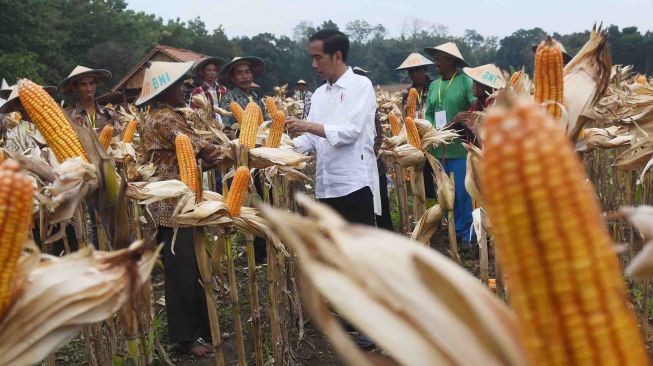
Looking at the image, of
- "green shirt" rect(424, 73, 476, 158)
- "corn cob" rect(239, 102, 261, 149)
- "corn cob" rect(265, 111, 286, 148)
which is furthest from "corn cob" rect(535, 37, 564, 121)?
"green shirt" rect(424, 73, 476, 158)

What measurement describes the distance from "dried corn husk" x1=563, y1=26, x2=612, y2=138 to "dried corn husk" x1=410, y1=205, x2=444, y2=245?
1.26 meters

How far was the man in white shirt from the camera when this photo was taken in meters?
5.05

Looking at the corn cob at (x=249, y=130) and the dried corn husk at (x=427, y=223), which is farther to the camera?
the corn cob at (x=249, y=130)

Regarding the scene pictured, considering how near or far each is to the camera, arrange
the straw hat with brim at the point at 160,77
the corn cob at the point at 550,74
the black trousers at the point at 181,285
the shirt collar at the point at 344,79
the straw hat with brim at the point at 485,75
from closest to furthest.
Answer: the corn cob at the point at 550,74
the straw hat with brim at the point at 160,77
the black trousers at the point at 181,285
the shirt collar at the point at 344,79
the straw hat with brim at the point at 485,75

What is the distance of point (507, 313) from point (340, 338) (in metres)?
0.27

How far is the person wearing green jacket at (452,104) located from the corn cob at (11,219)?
20.0 ft

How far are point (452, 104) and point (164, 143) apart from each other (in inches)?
150

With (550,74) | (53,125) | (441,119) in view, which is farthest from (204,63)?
(550,74)

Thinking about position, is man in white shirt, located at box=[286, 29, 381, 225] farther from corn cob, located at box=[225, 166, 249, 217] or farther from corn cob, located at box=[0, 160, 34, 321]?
corn cob, located at box=[0, 160, 34, 321]

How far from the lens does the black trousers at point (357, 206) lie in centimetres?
517

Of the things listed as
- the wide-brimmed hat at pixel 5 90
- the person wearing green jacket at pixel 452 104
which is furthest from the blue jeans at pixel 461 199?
the wide-brimmed hat at pixel 5 90

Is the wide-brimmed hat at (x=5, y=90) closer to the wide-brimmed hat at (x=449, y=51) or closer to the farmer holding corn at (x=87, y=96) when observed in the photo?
the farmer holding corn at (x=87, y=96)

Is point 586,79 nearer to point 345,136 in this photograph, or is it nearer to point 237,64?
point 345,136

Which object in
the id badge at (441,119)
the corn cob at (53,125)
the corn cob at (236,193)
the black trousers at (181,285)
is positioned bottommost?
the black trousers at (181,285)
